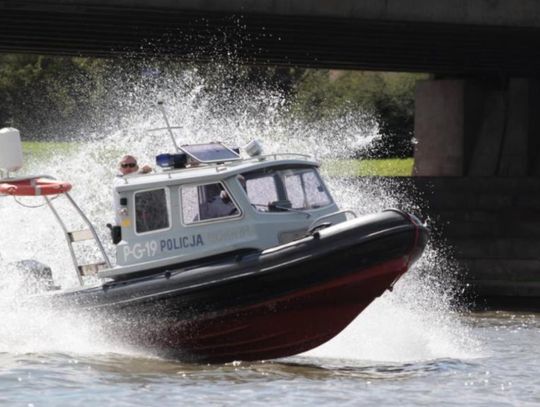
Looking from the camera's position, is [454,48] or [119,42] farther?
[454,48]

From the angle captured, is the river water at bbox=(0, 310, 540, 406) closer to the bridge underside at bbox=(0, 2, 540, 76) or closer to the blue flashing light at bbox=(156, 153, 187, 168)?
the blue flashing light at bbox=(156, 153, 187, 168)

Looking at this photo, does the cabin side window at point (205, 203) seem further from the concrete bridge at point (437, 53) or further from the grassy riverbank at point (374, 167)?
the grassy riverbank at point (374, 167)

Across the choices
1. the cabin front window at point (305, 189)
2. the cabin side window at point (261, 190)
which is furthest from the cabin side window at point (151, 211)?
the cabin front window at point (305, 189)

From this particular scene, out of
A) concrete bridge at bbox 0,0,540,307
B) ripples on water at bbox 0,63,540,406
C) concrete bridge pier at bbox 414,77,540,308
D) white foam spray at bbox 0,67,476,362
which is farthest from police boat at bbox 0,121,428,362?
concrete bridge pier at bbox 414,77,540,308

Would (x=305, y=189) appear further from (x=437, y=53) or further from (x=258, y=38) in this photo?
(x=437, y=53)

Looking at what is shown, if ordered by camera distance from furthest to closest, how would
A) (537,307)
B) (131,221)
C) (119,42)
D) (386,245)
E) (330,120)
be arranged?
1. (330,120)
2. (119,42)
3. (537,307)
4. (131,221)
5. (386,245)

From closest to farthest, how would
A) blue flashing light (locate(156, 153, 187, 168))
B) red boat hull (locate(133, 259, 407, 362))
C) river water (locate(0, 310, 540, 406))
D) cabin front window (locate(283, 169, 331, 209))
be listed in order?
river water (locate(0, 310, 540, 406))
red boat hull (locate(133, 259, 407, 362))
cabin front window (locate(283, 169, 331, 209))
blue flashing light (locate(156, 153, 187, 168))

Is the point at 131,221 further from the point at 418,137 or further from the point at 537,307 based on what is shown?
the point at 418,137

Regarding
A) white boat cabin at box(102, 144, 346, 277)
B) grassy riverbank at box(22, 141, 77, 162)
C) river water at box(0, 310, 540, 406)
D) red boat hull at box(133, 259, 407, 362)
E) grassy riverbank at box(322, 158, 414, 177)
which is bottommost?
river water at box(0, 310, 540, 406)

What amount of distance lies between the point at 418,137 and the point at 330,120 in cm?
730

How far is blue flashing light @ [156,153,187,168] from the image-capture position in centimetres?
1866

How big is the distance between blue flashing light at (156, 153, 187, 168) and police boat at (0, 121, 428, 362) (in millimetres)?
12

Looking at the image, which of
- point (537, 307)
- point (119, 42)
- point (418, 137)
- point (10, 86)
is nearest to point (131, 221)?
point (537, 307)

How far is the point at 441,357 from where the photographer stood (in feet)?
61.8
